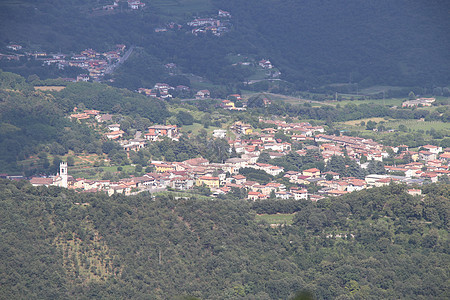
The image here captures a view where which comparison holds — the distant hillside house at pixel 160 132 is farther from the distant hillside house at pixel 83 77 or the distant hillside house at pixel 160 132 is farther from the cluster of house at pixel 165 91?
the distant hillside house at pixel 83 77

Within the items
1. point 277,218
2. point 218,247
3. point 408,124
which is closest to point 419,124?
point 408,124

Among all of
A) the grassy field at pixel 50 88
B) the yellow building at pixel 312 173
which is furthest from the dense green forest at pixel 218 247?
the grassy field at pixel 50 88

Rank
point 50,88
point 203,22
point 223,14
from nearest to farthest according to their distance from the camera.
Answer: point 50,88 < point 203,22 < point 223,14

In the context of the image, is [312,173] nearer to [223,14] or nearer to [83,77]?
[83,77]

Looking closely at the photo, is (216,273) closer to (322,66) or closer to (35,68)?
(35,68)

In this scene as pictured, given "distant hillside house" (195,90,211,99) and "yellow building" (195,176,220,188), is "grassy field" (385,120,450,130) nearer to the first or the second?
"distant hillside house" (195,90,211,99)

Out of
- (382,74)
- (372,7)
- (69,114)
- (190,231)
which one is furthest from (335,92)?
(190,231)

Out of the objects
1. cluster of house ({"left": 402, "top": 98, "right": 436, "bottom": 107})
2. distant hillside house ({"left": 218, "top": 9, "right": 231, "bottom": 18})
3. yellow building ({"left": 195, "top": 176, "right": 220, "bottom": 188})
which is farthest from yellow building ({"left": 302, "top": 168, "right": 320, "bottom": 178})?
distant hillside house ({"left": 218, "top": 9, "right": 231, "bottom": 18})
